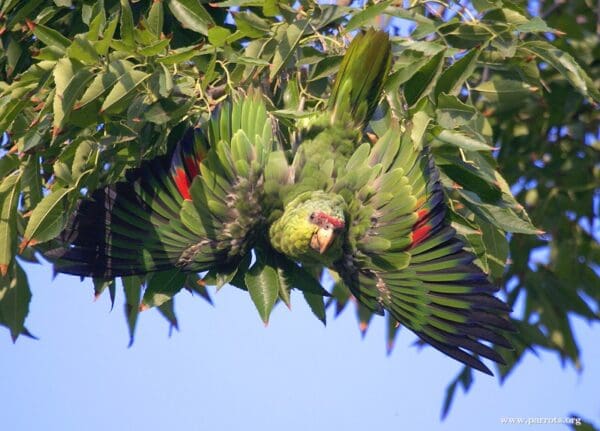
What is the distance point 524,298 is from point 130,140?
2.80 meters

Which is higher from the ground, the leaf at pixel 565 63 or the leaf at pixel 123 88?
the leaf at pixel 123 88

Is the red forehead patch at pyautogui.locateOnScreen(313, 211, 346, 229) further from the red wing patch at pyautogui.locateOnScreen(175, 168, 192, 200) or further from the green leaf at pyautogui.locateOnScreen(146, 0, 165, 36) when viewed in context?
the green leaf at pyautogui.locateOnScreen(146, 0, 165, 36)

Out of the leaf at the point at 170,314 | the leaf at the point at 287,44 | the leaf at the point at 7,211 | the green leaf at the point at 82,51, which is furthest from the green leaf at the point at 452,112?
the leaf at the point at 170,314

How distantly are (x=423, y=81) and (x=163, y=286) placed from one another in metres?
0.99

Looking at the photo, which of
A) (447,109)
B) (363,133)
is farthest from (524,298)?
(447,109)

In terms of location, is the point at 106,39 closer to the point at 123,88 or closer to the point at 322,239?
the point at 123,88

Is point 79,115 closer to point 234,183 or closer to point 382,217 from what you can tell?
point 234,183

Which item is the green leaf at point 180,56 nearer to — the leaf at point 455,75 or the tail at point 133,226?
the tail at point 133,226

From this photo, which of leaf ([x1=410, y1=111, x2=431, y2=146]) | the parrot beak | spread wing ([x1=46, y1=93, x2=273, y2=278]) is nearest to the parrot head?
the parrot beak

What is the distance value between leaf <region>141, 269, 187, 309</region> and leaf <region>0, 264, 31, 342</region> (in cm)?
64

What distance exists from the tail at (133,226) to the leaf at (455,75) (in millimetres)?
706

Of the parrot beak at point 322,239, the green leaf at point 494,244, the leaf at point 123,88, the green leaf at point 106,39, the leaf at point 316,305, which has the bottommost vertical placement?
the leaf at point 316,305

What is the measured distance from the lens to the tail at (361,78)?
9.43 ft

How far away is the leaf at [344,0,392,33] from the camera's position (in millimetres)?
2668
